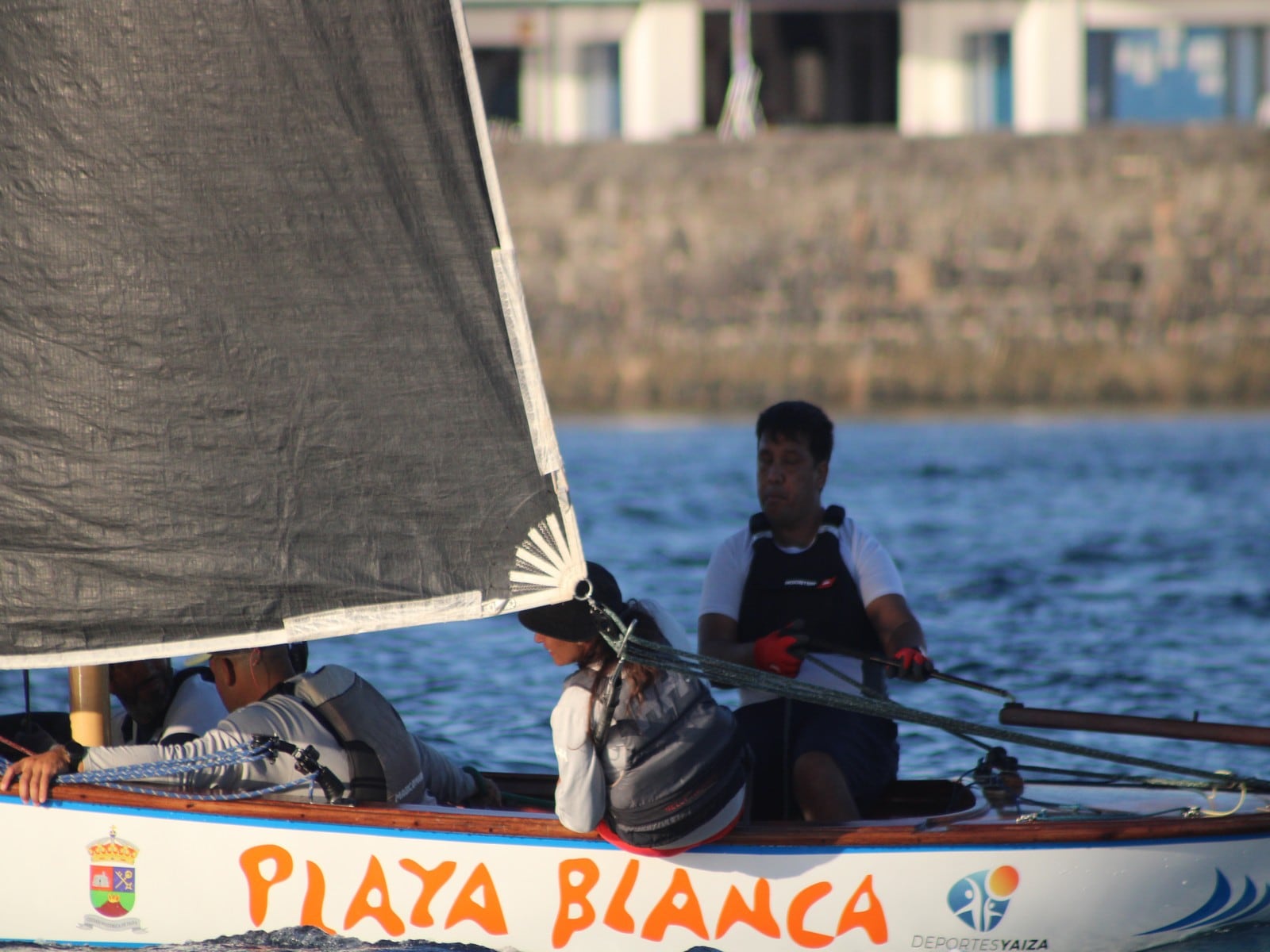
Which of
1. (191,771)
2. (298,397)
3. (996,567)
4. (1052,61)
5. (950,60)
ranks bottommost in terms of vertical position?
(191,771)

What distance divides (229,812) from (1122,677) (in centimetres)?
587

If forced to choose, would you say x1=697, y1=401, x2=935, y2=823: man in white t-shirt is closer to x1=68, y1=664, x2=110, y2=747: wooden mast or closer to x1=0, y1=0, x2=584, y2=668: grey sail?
x1=0, y1=0, x2=584, y2=668: grey sail

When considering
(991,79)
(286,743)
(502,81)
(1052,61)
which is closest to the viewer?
(286,743)

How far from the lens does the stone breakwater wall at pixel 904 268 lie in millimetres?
22969

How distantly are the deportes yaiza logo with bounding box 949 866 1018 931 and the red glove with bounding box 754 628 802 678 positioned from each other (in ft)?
2.26

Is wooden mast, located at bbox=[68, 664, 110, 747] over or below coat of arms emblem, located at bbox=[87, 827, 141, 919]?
over

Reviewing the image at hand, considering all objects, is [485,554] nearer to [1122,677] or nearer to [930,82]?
[1122,677]

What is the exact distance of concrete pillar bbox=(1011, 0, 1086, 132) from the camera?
26938 millimetres

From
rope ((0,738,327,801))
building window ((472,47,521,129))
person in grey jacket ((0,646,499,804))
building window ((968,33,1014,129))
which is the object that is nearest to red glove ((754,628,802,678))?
Result: person in grey jacket ((0,646,499,804))

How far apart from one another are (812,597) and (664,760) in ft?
3.08

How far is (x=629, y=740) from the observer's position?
3.87 metres

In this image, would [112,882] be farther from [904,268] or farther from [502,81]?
[502,81]

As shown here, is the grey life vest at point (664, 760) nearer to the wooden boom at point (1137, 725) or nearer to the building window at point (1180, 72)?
the wooden boom at point (1137, 725)

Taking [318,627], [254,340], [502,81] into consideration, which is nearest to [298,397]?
[254,340]
